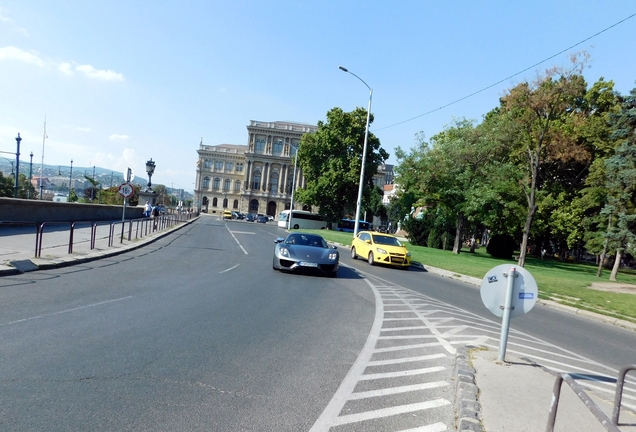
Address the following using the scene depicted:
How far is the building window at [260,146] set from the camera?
11338 cm

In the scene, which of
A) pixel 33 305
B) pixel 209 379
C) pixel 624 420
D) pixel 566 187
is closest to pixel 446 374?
pixel 624 420

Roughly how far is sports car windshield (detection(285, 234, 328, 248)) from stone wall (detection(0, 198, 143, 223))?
11.3 meters

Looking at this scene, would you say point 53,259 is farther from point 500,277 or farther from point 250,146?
point 250,146

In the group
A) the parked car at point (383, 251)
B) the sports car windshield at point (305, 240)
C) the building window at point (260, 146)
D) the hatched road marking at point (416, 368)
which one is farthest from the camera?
the building window at point (260, 146)

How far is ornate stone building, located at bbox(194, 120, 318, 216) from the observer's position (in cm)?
11231

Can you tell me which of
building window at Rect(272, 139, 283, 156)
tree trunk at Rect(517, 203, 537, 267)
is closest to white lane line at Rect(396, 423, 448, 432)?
tree trunk at Rect(517, 203, 537, 267)

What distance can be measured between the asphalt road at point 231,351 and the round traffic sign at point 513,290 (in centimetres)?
107

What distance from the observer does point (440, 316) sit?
32.8 ft

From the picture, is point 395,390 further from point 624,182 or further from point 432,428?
point 624,182

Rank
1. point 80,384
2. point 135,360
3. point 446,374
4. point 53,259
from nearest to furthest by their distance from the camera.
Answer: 1. point 80,384
2. point 135,360
3. point 446,374
4. point 53,259

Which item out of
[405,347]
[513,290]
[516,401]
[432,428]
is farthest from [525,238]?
[432,428]

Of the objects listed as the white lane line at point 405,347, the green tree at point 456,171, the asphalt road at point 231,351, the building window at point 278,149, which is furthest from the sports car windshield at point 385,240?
the building window at point 278,149

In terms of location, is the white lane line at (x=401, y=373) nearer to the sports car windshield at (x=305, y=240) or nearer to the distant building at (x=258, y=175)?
the sports car windshield at (x=305, y=240)

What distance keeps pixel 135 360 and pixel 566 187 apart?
4487 cm
